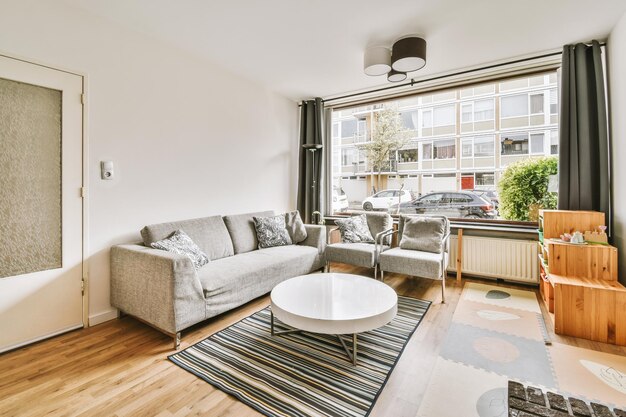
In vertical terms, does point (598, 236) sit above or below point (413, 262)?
above

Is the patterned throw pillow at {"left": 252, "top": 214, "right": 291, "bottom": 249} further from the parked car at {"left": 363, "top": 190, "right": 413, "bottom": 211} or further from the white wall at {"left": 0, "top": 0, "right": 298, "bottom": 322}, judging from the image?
the parked car at {"left": 363, "top": 190, "right": 413, "bottom": 211}

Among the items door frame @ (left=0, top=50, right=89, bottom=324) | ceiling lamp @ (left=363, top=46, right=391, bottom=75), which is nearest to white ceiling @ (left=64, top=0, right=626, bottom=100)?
ceiling lamp @ (left=363, top=46, right=391, bottom=75)

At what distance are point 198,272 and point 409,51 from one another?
282 cm

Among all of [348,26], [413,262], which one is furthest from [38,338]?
[348,26]

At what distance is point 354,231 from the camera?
13.4 feet

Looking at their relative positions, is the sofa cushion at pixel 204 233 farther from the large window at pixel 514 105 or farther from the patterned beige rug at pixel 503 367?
the large window at pixel 514 105

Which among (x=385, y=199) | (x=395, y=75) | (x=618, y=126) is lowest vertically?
(x=385, y=199)

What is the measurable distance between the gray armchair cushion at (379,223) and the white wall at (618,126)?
2.24 metres

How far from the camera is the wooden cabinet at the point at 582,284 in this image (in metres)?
2.32

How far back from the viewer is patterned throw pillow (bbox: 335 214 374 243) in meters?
4.07

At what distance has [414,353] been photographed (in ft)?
7.21

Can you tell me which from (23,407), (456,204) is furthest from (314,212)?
(23,407)

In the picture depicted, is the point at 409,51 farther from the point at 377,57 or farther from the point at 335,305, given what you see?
the point at 335,305

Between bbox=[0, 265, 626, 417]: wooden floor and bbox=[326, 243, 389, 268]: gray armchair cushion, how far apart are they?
43.0 inches
